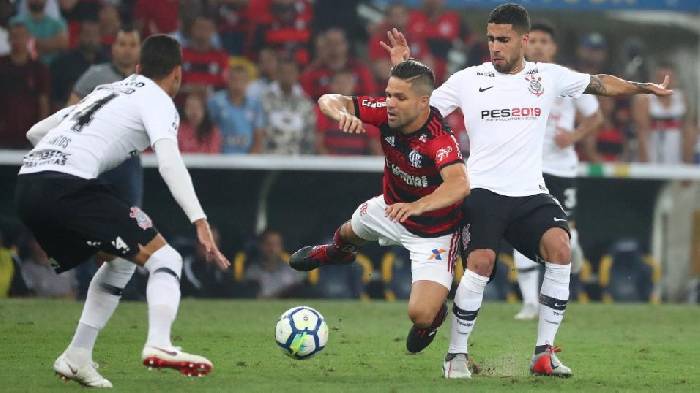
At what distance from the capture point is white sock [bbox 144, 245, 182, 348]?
22.8ft

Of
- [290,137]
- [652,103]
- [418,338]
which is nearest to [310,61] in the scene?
[290,137]

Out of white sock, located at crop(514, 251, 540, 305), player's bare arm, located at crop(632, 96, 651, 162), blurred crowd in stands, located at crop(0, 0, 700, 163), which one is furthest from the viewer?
player's bare arm, located at crop(632, 96, 651, 162)

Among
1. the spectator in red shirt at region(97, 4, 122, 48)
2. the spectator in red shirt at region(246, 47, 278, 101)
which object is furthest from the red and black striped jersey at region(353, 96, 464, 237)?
the spectator in red shirt at region(97, 4, 122, 48)

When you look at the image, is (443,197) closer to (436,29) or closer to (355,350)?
(355,350)

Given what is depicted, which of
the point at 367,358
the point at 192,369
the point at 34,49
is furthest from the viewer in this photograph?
the point at 34,49

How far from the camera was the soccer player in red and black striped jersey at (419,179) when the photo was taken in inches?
314

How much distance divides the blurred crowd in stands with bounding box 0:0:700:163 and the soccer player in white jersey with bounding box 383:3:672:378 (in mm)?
6809

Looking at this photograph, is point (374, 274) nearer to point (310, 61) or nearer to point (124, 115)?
point (310, 61)

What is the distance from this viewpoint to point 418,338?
8578mm

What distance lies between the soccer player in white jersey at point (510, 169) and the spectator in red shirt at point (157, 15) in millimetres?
7743

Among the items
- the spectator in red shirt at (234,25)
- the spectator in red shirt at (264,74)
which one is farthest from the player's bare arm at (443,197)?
the spectator in red shirt at (234,25)

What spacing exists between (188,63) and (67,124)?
8.65 meters

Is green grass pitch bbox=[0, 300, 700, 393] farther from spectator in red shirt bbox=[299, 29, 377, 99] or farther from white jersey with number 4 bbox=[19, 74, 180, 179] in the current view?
spectator in red shirt bbox=[299, 29, 377, 99]

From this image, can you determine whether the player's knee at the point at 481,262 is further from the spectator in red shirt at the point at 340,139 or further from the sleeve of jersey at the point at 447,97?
the spectator in red shirt at the point at 340,139
